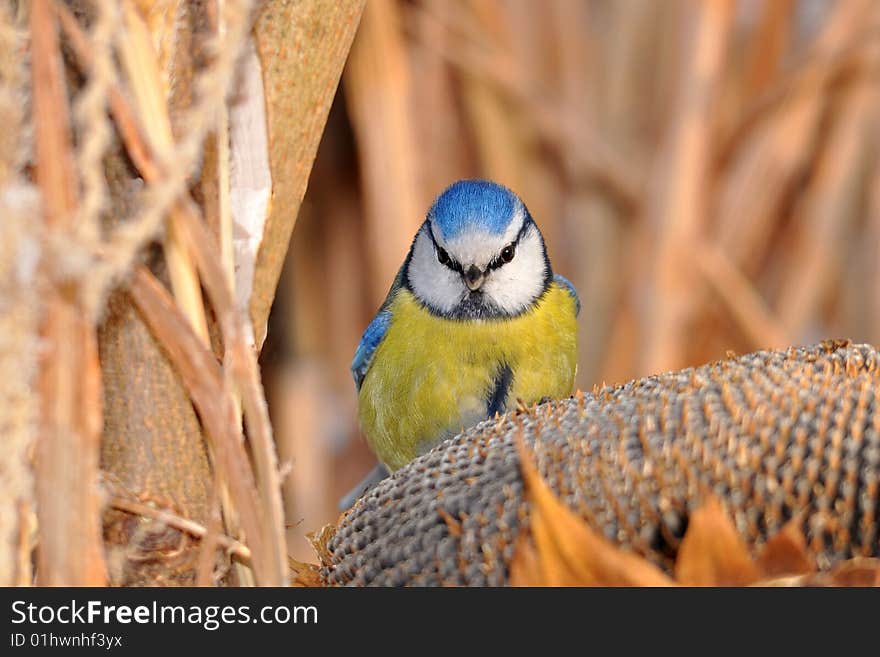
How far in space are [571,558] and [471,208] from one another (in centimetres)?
55

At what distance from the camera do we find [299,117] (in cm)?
57

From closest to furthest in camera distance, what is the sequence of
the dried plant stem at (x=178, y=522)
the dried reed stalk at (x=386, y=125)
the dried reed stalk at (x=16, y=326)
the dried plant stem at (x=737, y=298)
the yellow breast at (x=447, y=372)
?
the dried reed stalk at (x=16, y=326), the dried plant stem at (x=178, y=522), the yellow breast at (x=447, y=372), the dried reed stalk at (x=386, y=125), the dried plant stem at (x=737, y=298)

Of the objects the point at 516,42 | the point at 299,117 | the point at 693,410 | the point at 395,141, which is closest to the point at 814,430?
the point at 693,410

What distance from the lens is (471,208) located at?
3.03 ft

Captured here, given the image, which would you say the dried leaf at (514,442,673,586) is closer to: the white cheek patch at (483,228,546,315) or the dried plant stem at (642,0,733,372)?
the white cheek patch at (483,228,546,315)

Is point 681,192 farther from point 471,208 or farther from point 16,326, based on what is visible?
point 16,326

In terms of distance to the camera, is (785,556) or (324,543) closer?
(785,556)

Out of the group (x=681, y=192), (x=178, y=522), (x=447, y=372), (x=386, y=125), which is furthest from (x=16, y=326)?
(x=681, y=192)

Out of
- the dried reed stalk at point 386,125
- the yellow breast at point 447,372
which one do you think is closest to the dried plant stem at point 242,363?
the yellow breast at point 447,372

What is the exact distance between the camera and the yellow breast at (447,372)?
35.8 inches

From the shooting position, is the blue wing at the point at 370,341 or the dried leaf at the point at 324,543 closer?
the dried leaf at the point at 324,543

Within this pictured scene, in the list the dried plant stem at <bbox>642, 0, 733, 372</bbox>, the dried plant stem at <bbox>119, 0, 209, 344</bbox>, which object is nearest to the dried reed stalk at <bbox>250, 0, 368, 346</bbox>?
the dried plant stem at <bbox>119, 0, 209, 344</bbox>

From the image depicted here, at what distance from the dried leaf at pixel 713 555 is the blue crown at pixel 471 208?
1.81ft

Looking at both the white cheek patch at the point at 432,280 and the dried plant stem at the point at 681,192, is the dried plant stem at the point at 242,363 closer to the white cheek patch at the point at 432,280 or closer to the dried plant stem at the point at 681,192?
the white cheek patch at the point at 432,280
